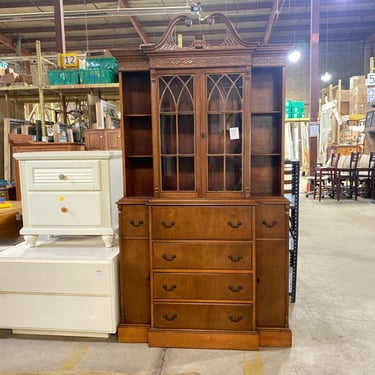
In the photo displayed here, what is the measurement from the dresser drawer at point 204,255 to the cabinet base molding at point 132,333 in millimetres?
431

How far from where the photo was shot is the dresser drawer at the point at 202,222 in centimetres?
201

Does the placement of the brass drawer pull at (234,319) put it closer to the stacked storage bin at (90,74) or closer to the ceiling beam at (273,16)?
the stacked storage bin at (90,74)

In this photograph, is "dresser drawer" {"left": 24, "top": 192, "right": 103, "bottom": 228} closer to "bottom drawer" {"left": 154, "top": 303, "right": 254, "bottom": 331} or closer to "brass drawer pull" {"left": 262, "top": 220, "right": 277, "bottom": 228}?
"bottom drawer" {"left": 154, "top": 303, "right": 254, "bottom": 331}

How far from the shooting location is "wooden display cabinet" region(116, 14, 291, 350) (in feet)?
6.60

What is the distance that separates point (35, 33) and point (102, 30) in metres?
2.19

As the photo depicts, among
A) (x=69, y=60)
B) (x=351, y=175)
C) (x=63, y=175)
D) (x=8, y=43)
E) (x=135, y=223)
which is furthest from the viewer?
(x=8, y=43)

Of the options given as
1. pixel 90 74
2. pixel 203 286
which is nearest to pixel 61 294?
pixel 203 286

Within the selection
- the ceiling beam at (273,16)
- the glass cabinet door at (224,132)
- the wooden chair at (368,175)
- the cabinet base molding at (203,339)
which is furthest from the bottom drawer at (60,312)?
the ceiling beam at (273,16)

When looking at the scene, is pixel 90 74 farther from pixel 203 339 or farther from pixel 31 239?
pixel 203 339

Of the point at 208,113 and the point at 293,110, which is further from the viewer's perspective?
the point at 293,110

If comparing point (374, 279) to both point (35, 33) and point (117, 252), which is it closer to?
point (117, 252)

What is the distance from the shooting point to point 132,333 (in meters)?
2.15

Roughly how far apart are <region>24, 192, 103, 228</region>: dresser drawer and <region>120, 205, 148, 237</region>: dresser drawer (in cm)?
23

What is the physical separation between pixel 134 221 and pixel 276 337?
44.7 inches
